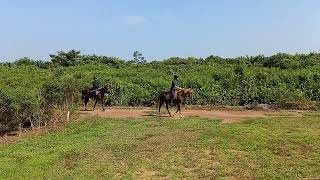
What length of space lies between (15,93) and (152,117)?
7.02 metres

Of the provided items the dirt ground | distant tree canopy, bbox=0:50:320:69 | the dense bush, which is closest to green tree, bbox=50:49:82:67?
distant tree canopy, bbox=0:50:320:69

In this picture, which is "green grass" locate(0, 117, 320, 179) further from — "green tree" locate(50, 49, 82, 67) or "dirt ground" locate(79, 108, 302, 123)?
"green tree" locate(50, 49, 82, 67)

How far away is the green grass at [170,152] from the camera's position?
1441 cm

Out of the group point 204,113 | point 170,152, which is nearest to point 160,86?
point 204,113

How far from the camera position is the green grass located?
47.3 feet

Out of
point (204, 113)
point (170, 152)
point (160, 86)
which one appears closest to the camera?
point (170, 152)

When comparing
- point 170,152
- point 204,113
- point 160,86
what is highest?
point 160,86

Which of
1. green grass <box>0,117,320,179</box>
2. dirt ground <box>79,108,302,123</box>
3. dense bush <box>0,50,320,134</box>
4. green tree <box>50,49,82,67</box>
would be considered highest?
green tree <box>50,49,82,67</box>

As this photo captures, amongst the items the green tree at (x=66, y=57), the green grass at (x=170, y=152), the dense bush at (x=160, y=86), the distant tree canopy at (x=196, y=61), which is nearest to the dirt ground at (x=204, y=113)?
the dense bush at (x=160, y=86)

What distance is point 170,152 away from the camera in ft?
55.0

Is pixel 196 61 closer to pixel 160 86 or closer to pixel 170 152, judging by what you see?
pixel 160 86

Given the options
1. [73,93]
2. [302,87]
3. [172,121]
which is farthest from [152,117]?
[302,87]

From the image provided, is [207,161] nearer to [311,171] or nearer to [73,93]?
[311,171]

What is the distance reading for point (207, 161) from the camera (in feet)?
51.0
